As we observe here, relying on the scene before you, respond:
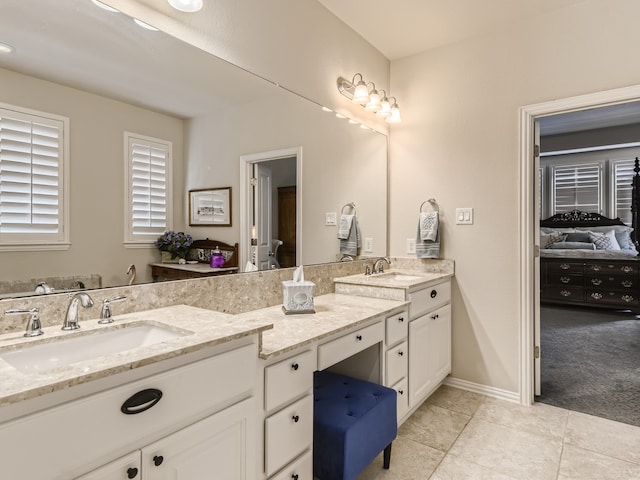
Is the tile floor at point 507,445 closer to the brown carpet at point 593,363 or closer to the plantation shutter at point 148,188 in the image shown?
the brown carpet at point 593,363

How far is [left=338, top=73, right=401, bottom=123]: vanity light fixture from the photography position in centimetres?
271

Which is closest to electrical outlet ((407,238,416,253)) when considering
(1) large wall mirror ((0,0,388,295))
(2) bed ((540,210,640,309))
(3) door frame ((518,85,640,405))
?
(3) door frame ((518,85,640,405))

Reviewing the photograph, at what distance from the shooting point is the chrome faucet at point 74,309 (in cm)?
125

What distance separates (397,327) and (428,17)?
6.67 feet

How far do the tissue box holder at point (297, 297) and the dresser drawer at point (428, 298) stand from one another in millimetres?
684

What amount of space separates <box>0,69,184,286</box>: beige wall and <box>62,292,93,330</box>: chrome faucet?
0.15 meters

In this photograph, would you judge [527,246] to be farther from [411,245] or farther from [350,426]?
[350,426]

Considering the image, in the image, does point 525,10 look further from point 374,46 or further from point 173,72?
point 173,72

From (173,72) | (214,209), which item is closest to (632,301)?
(214,209)

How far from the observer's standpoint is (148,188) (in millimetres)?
1598

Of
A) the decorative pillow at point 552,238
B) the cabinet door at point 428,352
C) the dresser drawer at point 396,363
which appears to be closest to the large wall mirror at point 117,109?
the dresser drawer at point 396,363

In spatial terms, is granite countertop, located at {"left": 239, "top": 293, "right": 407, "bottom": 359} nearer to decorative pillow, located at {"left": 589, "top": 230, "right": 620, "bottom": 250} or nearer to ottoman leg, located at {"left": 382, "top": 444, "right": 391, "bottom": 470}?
ottoman leg, located at {"left": 382, "top": 444, "right": 391, "bottom": 470}

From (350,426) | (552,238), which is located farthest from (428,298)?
(552,238)

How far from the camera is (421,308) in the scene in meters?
2.47
